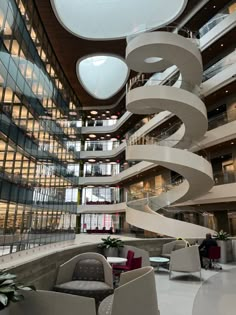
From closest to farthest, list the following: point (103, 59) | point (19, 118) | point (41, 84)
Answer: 1. point (19, 118)
2. point (41, 84)
3. point (103, 59)

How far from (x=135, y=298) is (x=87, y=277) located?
2.32m

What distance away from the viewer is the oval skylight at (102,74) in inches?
1017

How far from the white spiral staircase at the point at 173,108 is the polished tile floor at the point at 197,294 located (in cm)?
579

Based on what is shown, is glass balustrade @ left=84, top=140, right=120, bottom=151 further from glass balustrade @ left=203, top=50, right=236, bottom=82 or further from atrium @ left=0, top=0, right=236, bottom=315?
glass balustrade @ left=203, top=50, right=236, bottom=82

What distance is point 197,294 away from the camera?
6258 millimetres

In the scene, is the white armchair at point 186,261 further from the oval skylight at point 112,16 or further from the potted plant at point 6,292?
the oval skylight at point 112,16

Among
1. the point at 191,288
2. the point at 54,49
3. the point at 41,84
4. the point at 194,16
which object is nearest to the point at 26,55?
the point at 41,84

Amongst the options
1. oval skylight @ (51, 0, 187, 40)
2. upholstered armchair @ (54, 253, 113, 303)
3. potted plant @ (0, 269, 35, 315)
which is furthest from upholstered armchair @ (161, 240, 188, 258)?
oval skylight @ (51, 0, 187, 40)

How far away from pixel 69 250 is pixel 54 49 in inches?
732

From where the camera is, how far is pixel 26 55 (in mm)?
15539

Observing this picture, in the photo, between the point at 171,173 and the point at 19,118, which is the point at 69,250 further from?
the point at 171,173

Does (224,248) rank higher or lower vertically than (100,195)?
lower

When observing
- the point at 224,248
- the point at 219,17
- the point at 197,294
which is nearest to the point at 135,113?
the point at 219,17

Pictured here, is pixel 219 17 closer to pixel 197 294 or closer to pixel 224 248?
pixel 224 248
